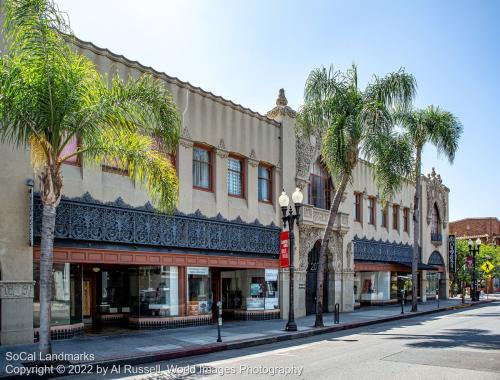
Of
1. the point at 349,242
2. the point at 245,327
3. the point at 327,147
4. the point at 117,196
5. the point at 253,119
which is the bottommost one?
the point at 245,327

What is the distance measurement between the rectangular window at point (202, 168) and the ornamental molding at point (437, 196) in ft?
90.3

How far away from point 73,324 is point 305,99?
504 inches

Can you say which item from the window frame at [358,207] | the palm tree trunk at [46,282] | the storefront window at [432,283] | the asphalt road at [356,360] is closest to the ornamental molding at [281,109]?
the window frame at [358,207]

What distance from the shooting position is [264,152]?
2447cm

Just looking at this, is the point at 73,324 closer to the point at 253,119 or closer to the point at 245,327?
the point at 245,327

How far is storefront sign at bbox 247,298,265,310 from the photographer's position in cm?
2373

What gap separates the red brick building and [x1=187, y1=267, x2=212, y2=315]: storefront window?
2378 inches

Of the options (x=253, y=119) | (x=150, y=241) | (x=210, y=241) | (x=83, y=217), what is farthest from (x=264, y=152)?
(x=83, y=217)

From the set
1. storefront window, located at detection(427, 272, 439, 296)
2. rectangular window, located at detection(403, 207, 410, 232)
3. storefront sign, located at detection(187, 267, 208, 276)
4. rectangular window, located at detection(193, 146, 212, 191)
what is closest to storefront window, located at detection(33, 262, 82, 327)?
storefront sign, located at detection(187, 267, 208, 276)

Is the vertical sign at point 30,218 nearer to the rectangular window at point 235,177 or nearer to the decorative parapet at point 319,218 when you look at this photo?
the rectangular window at point 235,177

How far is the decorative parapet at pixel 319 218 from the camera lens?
1030 inches

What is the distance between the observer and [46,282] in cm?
1173

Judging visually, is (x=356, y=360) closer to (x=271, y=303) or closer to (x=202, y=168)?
(x=202, y=168)

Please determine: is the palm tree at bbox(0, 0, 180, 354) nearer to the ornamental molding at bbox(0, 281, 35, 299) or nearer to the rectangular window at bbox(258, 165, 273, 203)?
the ornamental molding at bbox(0, 281, 35, 299)
